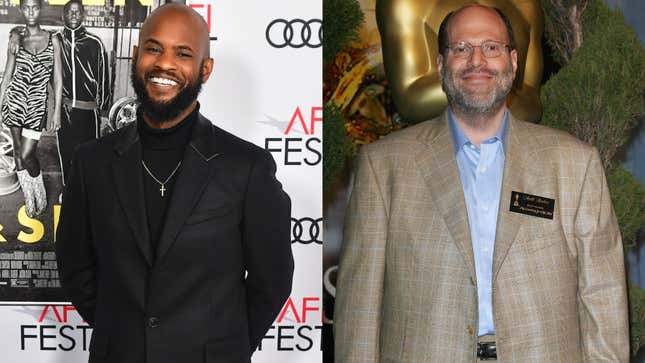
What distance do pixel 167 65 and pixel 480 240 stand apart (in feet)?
3.26

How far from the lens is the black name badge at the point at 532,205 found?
2.61 metres

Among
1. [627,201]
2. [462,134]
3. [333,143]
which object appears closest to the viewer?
[462,134]

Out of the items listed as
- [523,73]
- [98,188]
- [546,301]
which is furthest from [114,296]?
[523,73]

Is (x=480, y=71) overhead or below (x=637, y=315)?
overhead

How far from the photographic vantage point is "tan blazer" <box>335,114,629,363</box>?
258 centimetres

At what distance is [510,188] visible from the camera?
8.64 ft

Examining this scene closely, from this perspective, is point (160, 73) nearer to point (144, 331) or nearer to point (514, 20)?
point (144, 331)

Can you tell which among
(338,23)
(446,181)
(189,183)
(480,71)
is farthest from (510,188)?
(338,23)

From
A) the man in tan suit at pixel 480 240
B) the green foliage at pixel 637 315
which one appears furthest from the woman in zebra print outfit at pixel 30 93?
the green foliage at pixel 637 315

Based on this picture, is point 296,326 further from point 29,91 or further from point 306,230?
point 29,91

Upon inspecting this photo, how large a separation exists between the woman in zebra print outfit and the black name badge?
172cm

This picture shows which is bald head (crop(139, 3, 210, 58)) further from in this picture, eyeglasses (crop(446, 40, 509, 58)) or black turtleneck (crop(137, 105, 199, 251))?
eyeglasses (crop(446, 40, 509, 58))

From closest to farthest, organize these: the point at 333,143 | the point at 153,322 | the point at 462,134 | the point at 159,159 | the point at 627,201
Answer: the point at 153,322
the point at 159,159
the point at 462,134
the point at 333,143
the point at 627,201

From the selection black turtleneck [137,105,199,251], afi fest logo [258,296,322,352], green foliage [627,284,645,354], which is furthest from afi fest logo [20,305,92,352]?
green foliage [627,284,645,354]
